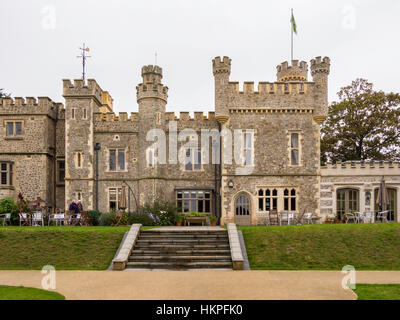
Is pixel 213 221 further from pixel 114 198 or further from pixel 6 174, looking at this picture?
pixel 6 174

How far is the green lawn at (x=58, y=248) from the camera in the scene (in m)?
13.9

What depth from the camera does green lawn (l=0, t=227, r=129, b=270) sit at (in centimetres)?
1386

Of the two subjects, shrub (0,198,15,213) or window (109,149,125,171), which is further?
window (109,149,125,171)

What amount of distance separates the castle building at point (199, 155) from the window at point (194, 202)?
0.22 feet

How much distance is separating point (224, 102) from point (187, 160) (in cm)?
464

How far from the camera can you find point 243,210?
2527 centimetres

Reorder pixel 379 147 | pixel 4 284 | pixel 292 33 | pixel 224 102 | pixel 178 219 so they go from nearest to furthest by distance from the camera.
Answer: pixel 4 284, pixel 178 219, pixel 224 102, pixel 292 33, pixel 379 147

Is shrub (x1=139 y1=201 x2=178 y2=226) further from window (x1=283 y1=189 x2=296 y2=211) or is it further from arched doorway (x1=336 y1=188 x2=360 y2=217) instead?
arched doorway (x1=336 y1=188 x2=360 y2=217)

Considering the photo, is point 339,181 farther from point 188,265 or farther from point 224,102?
point 188,265

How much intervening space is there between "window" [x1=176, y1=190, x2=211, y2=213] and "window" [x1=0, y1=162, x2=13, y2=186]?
11.2 m

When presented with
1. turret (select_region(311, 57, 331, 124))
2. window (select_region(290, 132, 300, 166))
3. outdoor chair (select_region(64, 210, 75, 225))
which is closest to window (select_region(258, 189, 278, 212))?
window (select_region(290, 132, 300, 166))

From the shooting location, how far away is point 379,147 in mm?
34062

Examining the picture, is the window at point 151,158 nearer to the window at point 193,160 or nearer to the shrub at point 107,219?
the window at point 193,160
